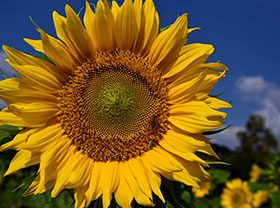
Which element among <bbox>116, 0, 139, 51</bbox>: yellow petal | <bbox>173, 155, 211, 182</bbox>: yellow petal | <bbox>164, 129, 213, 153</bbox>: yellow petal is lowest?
<bbox>173, 155, 211, 182</bbox>: yellow petal

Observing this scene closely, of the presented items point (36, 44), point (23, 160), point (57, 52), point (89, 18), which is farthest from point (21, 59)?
point (23, 160)

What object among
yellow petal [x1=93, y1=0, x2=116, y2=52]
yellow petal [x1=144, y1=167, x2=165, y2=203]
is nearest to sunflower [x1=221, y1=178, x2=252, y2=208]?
yellow petal [x1=144, y1=167, x2=165, y2=203]

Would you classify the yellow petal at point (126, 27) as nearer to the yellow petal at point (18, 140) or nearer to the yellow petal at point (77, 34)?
the yellow petal at point (77, 34)

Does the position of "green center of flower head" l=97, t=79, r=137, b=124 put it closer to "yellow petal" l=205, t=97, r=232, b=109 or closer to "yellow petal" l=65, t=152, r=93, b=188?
"yellow petal" l=65, t=152, r=93, b=188

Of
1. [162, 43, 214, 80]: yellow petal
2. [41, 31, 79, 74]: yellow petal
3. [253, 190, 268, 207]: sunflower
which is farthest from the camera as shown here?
[253, 190, 268, 207]: sunflower

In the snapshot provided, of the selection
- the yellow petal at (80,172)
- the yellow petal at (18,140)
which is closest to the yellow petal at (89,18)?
the yellow petal at (18,140)

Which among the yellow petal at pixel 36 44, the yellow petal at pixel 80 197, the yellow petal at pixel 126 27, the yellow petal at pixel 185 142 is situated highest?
the yellow petal at pixel 126 27
